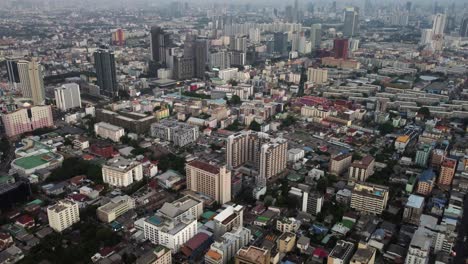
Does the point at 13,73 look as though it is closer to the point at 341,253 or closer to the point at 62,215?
the point at 62,215

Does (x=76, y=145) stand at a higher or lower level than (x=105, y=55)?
lower

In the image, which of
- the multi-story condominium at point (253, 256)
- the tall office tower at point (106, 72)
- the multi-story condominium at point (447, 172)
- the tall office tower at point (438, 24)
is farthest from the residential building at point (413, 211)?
the tall office tower at point (438, 24)

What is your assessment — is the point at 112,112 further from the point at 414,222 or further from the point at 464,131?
the point at 464,131

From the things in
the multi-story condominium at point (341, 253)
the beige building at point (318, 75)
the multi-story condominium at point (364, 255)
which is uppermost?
the beige building at point (318, 75)

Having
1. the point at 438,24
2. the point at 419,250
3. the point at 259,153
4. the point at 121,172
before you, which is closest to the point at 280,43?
the point at 438,24

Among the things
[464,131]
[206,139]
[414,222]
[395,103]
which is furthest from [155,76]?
[414,222]

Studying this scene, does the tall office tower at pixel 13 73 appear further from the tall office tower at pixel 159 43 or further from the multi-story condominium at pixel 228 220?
the multi-story condominium at pixel 228 220
